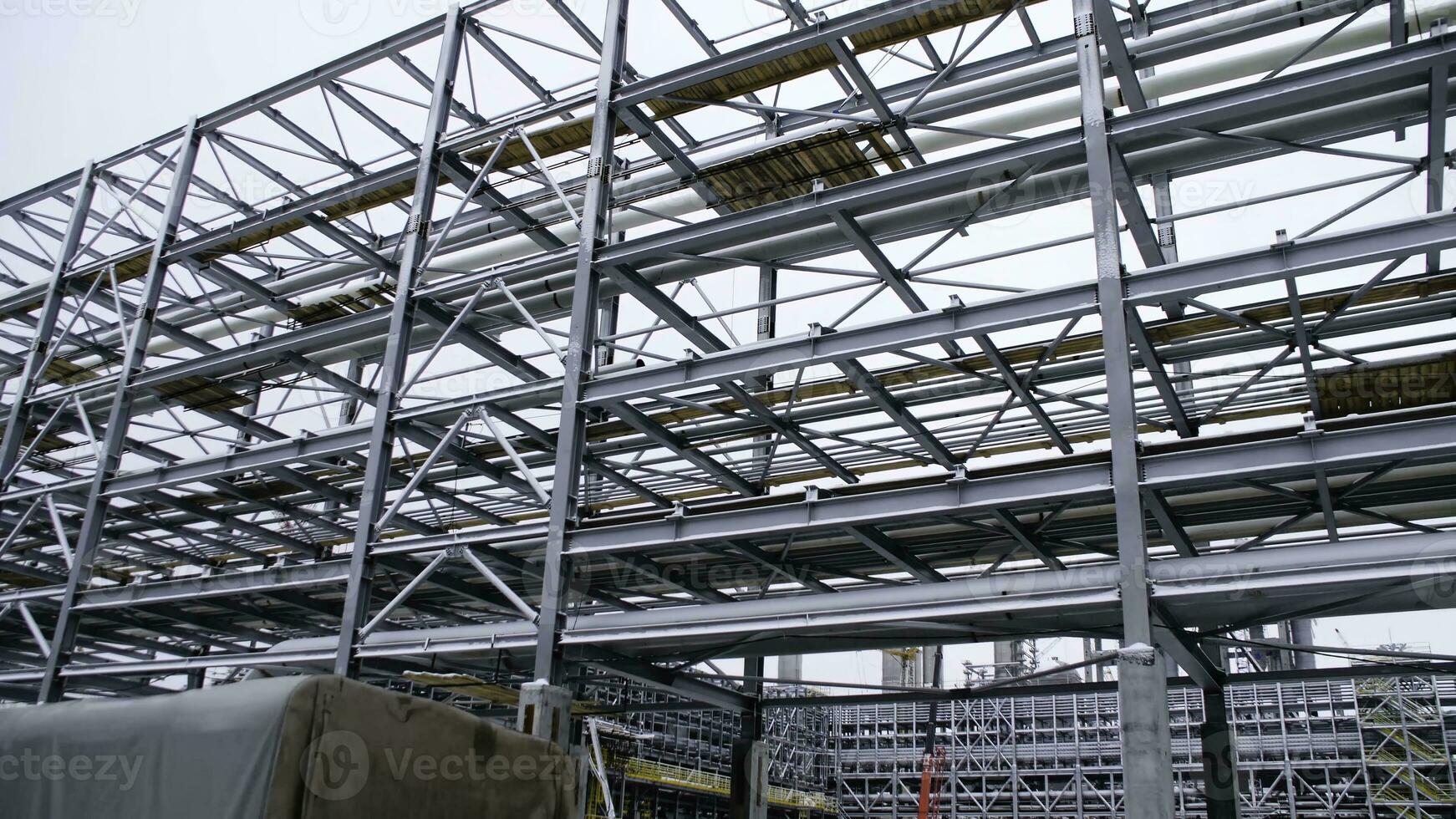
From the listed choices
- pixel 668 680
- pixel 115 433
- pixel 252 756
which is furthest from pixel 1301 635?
pixel 252 756

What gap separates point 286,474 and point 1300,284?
18070 mm

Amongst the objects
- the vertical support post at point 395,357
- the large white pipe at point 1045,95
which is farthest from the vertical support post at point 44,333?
the vertical support post at point 395,357

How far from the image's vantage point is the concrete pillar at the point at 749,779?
54.4ft

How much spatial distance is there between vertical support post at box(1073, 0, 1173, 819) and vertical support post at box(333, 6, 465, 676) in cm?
953

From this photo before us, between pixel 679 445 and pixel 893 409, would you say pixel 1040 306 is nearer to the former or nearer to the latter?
pixel 893 409

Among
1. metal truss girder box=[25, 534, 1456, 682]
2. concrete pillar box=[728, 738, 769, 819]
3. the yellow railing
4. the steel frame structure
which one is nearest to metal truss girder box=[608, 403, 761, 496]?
the steel frame structure

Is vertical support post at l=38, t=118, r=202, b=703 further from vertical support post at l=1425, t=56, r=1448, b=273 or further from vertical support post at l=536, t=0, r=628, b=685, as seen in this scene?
vertical support post at l=1425, t=56, r=1448, b=273

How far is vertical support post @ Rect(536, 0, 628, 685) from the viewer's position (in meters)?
12.5

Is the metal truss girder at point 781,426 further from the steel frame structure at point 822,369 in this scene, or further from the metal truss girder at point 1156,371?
the metal truss girder at point 1156,371

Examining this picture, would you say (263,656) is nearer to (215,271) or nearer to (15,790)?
(215,271)

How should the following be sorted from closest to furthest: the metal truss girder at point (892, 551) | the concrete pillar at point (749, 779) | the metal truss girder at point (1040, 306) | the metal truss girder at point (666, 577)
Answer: the metal truss girder at point (1040, 306) → the metal truss girder at point (892, 551) → the metal truss girder at point (666, 577) → the concrete pillar at point (749, 779)

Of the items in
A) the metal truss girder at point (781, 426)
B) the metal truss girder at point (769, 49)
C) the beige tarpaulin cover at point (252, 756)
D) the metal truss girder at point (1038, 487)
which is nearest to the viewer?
the beige tarpaulin cover at point (252, 756)

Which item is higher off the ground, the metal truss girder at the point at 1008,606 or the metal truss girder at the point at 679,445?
the metal truss girder at the point at 679,445

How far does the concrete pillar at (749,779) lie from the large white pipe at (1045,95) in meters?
8.75
